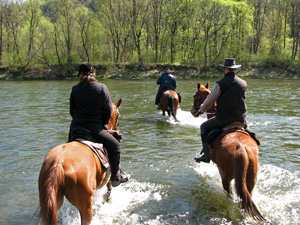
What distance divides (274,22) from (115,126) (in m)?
51.8

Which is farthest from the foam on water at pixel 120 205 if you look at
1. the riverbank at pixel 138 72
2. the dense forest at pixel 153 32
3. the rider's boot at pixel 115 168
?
the dense forest at pixel 153 32

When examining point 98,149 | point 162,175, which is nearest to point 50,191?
point 98,149

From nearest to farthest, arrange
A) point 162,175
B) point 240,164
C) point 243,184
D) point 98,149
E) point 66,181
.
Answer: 1. point 66,181
2. point 243,184
3. point 240,164
4. point 98,149
5. point 162,175

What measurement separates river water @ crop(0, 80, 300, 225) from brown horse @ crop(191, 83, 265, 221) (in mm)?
729

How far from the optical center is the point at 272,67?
1731 inches

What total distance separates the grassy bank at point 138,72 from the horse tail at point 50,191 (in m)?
39.5

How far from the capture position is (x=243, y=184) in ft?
14.1

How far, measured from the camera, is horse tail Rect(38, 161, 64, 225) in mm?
3254

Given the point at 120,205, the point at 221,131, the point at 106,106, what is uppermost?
the point at 106,106

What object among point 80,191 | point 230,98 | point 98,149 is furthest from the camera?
point 230,98

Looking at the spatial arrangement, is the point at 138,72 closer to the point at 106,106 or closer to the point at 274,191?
the point at 274,191

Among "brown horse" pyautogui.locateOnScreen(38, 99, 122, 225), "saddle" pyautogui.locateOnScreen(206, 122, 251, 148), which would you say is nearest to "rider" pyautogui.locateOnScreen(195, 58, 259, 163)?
"saddle" pyautogui.locateOnScreen(206, 122, 251, 148)

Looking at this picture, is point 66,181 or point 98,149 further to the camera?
point 98,149

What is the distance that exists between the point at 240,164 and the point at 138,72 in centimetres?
4168
